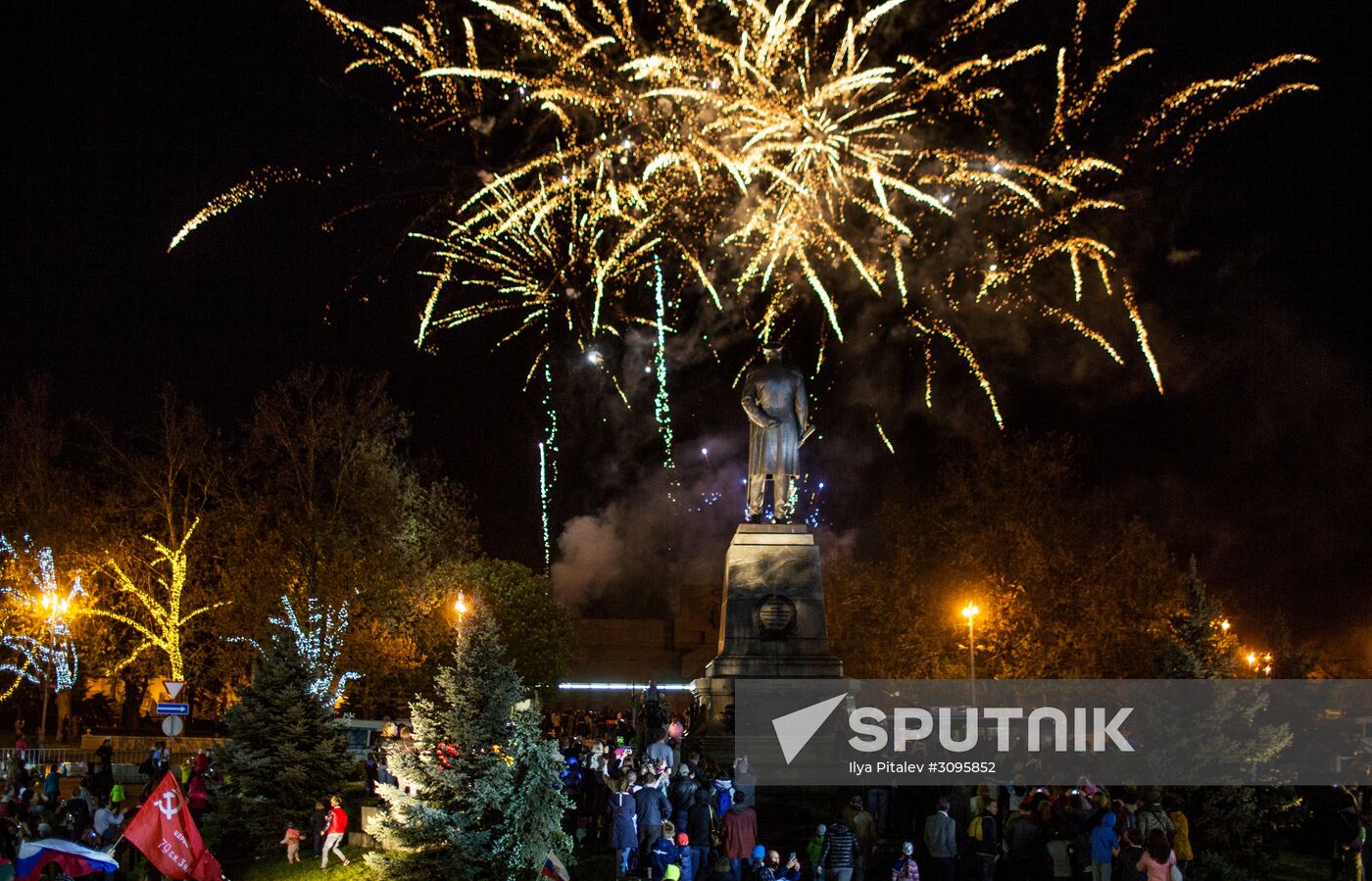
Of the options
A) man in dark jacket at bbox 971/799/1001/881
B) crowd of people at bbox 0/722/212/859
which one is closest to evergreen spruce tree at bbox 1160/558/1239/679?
man in dark jacket at bbox 971/799/1001/881

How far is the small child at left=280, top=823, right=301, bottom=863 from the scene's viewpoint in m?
17.6

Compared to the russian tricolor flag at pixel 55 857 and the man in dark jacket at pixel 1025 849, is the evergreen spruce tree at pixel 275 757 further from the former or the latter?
the man in dark jacket at pixel 1025 849

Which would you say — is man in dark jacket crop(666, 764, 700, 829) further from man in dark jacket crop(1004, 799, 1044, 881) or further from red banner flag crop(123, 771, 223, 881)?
red banner flag crop(123, 771, 223, 881)

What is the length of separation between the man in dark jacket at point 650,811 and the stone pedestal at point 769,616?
735 cm

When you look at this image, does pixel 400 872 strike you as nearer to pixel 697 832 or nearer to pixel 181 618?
pixel 697 832

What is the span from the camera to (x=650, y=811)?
14.0 m

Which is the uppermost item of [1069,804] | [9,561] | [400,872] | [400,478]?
[400,478]

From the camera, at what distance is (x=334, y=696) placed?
32.4 m

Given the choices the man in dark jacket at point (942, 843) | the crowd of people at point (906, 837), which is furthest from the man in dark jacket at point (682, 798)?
the man in dark jacket at point (942, 843)

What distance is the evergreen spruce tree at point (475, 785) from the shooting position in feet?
42.5

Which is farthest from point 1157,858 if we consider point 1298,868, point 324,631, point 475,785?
point 324,631

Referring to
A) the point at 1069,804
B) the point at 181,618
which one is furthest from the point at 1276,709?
the point at 181,618

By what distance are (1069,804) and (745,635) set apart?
8495mm

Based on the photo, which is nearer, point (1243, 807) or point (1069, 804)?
point (1069, 804)
